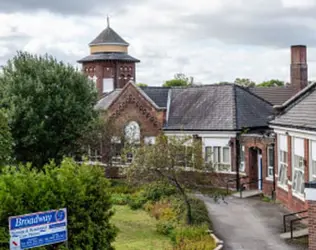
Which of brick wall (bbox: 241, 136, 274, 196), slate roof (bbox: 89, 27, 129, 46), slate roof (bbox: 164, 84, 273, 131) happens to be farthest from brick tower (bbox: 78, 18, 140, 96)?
brick wall (bbox: 241, 136, 274, 196)

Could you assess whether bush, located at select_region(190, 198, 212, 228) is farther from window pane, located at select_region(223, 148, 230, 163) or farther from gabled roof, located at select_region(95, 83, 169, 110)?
gabled roof, located at select_region(95, 83, 169, 110)

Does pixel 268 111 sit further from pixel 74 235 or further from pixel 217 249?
pixel 74 235

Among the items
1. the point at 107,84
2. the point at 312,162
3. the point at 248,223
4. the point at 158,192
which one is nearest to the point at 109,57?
the point at 107,84

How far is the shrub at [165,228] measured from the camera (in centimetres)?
2291

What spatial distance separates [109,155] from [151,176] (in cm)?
1521

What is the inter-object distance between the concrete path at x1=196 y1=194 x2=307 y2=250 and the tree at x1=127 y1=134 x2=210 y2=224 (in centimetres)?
205

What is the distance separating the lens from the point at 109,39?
202 feet

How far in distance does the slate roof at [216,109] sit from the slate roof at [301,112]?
590cm

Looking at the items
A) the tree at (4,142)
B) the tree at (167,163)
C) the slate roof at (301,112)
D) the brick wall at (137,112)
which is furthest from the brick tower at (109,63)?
the tree at (167,163)

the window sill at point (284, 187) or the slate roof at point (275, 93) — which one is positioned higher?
the slate roof at point (275, 93)

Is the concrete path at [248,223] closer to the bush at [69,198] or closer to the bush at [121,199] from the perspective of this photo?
the bush at [121,199]

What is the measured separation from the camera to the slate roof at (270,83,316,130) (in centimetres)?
2494

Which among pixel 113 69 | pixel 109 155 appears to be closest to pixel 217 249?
pixel 109 155

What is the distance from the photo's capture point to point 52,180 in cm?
1458
